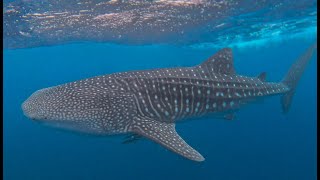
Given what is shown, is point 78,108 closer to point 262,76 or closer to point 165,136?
point 165,136

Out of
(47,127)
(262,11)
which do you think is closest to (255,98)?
(47,127)

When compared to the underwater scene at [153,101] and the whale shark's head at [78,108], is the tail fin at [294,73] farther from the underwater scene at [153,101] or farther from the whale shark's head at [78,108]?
the whale shark's head at [78,108]

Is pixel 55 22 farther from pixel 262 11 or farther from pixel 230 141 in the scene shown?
pixel 230 141

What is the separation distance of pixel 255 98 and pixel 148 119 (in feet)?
11.9

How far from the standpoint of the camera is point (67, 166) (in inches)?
831

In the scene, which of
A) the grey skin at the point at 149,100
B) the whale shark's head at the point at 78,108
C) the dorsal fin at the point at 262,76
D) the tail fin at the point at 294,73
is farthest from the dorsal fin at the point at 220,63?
the tail fin at the point at 294,73

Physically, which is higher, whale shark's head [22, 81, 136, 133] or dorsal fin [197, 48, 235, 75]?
dorsal fin [197, 48, 235, 75]

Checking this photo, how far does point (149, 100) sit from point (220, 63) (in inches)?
89.0

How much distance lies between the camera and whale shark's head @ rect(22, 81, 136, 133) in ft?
19.7

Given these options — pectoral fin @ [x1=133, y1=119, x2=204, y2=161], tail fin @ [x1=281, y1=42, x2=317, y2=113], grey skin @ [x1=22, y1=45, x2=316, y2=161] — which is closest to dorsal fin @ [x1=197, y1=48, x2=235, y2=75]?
grey skin @ [x1=22, y1=45, x2=316, y2=161]

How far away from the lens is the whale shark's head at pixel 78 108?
601 cm

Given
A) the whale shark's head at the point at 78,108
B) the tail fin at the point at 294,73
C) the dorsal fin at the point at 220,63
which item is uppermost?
the dorsal fin at the point at 220,63

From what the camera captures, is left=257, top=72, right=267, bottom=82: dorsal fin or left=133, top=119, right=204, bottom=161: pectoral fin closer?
left=133, top=119, right=204, bottom=161: pectoral fin

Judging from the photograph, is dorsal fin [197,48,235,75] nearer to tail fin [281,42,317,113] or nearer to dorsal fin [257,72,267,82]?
dorsal fin [257,72,267,82]
